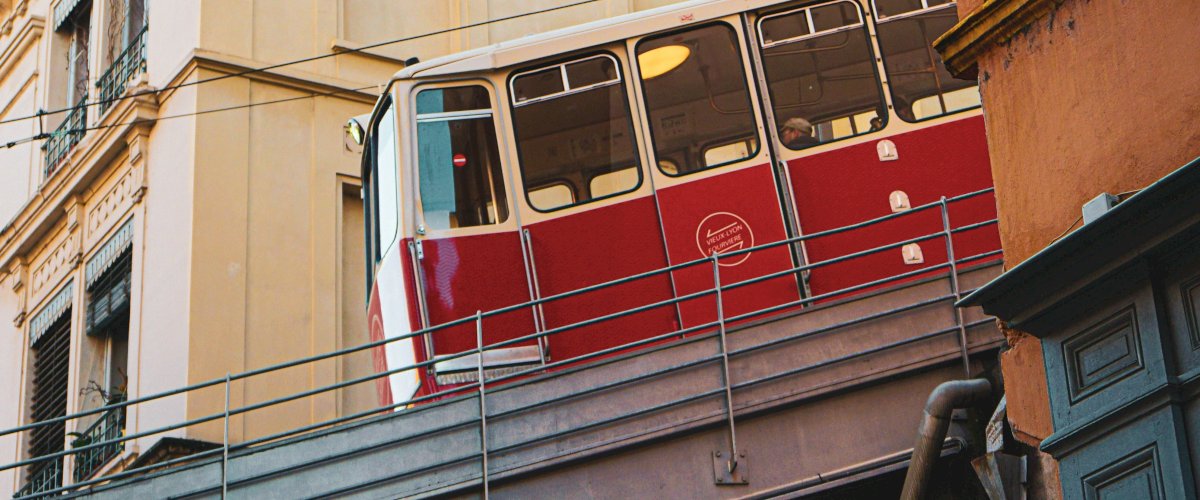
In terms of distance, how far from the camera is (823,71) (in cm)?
1418

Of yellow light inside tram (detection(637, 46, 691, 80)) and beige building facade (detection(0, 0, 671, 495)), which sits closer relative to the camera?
yellow light inside tram (detection(637, 46, 691, 80))

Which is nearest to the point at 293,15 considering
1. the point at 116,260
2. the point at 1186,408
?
the point at 116,260

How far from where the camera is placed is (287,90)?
18.5 meters

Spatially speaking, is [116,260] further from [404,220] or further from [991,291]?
[991,291]

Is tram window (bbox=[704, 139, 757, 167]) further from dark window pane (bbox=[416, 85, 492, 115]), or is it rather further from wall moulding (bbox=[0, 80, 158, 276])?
wall moulding (bbox=[0, 80, 158, 276])

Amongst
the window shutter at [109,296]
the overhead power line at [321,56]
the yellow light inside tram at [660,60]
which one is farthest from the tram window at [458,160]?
the window shutter at [109,296]

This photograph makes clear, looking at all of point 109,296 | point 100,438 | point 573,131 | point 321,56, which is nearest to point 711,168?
point 573,131

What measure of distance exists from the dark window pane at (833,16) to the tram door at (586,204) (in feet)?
5.03

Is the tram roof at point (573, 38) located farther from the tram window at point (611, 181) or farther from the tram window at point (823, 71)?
the tram window at point (611, 181)

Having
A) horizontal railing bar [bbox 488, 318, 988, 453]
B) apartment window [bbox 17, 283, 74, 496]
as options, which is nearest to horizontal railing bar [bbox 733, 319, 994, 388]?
horizontal railing bar [bbox 488, 318, 988, 453]

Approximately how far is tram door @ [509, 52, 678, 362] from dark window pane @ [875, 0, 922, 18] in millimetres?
2022

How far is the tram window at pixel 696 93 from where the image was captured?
1405cm

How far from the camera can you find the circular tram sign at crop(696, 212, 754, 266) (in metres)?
13.8

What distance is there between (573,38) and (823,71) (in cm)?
192
